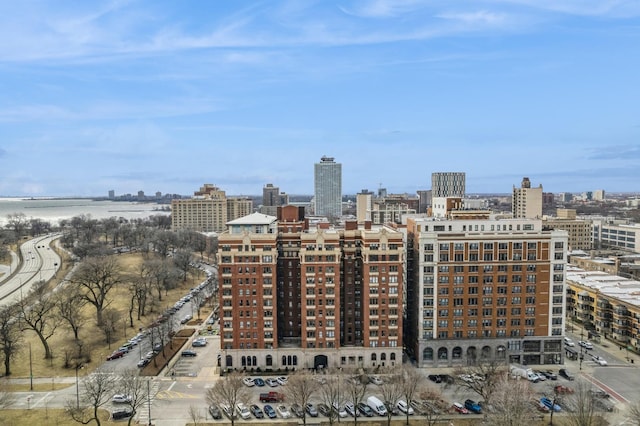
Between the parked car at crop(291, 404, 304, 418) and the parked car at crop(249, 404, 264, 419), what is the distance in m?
4.10

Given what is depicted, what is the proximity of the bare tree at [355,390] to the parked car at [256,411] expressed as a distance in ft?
37.6

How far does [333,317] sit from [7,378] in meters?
50.6

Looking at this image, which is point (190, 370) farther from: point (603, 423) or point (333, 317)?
point (603, 423)

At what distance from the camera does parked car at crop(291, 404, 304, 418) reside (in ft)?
209

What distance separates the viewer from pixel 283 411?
64688mm

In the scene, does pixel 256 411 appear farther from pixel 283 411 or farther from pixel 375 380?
pixel 375 380

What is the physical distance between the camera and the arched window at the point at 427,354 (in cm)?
8088

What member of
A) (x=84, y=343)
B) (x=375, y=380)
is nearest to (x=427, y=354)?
(x=375, y=380)

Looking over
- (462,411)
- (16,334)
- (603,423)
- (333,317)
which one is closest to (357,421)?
(462,411)

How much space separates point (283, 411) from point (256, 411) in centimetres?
356

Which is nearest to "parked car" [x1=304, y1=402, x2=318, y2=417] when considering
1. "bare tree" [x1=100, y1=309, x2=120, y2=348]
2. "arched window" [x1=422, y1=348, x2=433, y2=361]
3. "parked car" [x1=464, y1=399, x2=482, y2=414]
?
"parked car" [x1=464, y1=399, x2=482, y2=414]

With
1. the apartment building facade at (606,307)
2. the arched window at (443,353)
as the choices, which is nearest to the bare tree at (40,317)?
the arched window at (443,353)

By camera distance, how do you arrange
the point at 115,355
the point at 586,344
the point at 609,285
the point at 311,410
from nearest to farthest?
the point at 311,410
the point at 115,355
the point at 586,344
the point at 609,285

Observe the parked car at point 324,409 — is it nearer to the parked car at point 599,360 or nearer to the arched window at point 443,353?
the arched window at point 443,353
